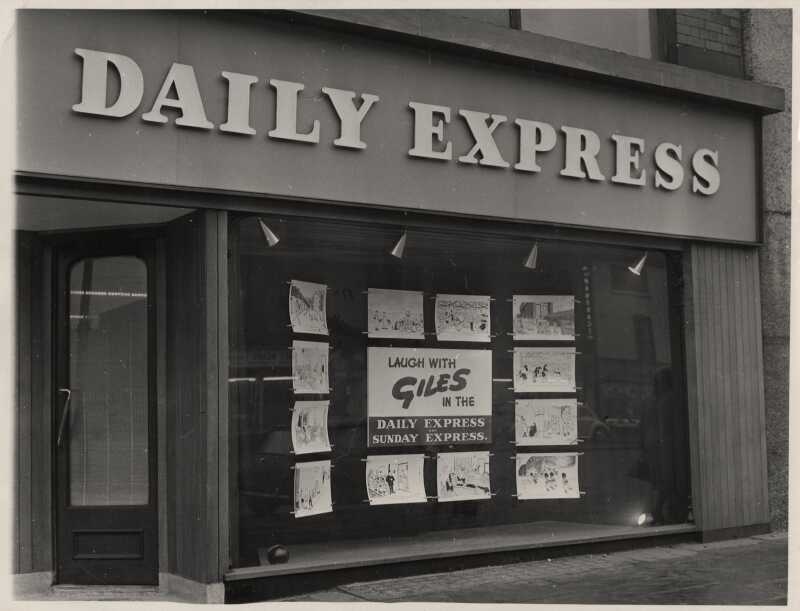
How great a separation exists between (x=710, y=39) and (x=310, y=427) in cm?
515

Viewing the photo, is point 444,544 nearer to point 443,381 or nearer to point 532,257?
point 443,381

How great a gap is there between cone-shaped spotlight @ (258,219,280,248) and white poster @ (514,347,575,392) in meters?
2.39

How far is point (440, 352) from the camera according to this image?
809cm

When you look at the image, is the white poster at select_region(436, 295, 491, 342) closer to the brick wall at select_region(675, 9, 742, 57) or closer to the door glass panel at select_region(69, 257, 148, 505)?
the door glass panel at select_region(69, 257, 148, 505)

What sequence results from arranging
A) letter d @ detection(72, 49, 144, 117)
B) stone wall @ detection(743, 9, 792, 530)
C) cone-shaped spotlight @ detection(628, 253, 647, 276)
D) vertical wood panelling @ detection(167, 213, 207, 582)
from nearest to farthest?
letter d @ detection(72, 49, 144, 117) < vertical wood panelling @ detection(167, 213, 207, 582) < cone-shaped spotlight @ detection(628, 253, 647, 276) < stone wall @ detection(743, 9, 792, 530)

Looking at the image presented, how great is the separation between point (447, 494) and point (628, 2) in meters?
4.21

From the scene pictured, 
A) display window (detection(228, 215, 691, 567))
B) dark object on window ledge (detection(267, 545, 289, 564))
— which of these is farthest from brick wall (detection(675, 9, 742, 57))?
dark object on window ledge (detection(267, 545, 289, 564))

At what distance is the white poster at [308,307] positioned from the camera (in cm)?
734

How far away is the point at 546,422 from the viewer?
8602 millimetres

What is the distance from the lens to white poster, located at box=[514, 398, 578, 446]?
8484 mm

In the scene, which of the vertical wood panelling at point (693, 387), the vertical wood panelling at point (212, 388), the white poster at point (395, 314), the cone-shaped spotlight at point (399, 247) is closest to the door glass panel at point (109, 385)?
the vertical wood panelling at point (212, 388)

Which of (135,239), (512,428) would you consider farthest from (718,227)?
(135,239)

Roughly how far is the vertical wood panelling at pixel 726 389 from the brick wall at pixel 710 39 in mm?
1651

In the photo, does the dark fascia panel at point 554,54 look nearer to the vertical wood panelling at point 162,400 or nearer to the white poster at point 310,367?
the vertical wood panelling at point 162,400
